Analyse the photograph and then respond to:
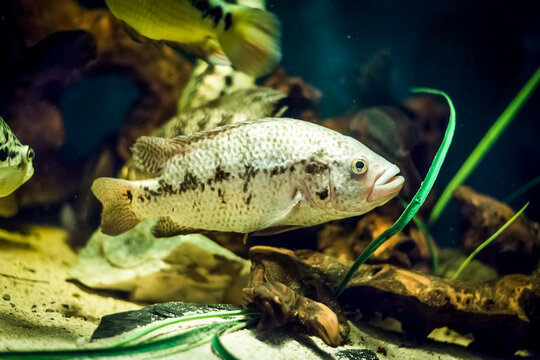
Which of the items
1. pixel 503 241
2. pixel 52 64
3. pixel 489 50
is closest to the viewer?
pixel 52 64

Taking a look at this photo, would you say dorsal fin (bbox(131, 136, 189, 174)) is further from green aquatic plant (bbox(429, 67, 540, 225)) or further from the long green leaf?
green aquatic plant (bbox(429, 67, 540, 225))

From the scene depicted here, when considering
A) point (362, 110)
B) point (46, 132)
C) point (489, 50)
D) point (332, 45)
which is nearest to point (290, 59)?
point (332, 45)

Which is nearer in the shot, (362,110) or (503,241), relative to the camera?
(503,241)

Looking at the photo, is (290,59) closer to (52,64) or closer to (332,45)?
(332,45)

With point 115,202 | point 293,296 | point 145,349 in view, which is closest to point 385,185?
point 293,296

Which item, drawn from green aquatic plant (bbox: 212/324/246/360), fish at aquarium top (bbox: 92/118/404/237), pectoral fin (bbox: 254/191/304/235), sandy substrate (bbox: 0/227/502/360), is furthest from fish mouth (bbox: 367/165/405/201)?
green aquatic plant (bbox: 212/324/246/360)

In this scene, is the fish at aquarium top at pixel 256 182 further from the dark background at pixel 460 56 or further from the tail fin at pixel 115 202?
the dark background at pixel 460 56
